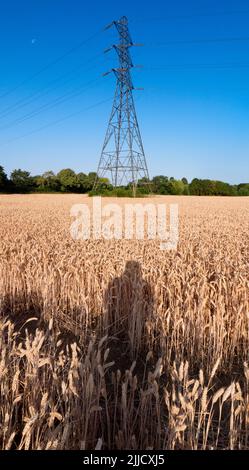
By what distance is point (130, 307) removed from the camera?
164 inches

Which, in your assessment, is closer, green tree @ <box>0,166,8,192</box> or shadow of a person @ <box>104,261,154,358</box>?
shadow of a person @ <box>104,261,154,358</box>

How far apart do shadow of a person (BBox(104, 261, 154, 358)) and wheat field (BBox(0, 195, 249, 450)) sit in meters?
0.02

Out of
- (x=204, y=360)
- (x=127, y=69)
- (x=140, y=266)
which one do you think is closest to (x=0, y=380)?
(x=204, y=360)

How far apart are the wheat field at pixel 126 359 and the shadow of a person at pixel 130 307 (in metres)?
0.02

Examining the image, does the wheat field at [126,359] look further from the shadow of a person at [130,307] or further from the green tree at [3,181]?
the green tree at [3,181]

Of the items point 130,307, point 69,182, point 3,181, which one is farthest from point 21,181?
point 130,307

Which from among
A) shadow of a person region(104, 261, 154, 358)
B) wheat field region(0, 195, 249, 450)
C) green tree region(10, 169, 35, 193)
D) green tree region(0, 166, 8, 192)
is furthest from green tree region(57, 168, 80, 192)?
shadow of a person region(104, 261, 154, 358)

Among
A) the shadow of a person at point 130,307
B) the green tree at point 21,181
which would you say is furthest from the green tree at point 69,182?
the shadow of a person at point 130,307

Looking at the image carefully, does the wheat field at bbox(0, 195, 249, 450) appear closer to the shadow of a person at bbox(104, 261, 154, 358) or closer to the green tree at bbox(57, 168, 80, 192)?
the shadow of a person at bbox(104, 261, 154, 358)

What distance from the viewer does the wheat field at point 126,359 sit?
197 cm

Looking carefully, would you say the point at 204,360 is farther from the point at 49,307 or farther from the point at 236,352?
the point at 49,307

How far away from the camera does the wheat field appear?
1974 millimetres

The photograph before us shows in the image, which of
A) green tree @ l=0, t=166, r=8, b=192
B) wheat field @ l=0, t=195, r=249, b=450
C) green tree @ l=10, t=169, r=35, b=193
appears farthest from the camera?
green tree @ l=10, t=169, r=35, b=193
